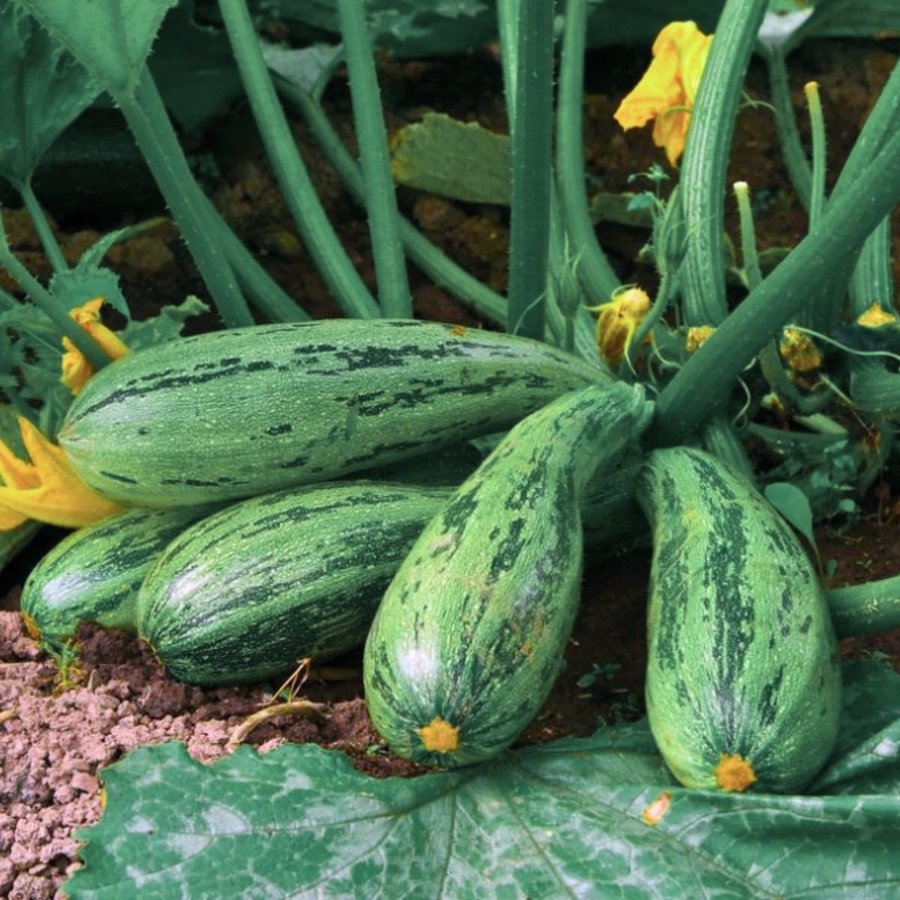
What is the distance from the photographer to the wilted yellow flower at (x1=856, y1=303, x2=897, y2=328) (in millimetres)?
2477

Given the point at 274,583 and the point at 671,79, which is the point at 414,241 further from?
the point at 274,583

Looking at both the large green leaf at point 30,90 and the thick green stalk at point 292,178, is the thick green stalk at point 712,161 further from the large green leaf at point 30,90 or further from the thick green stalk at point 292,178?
the large green leaf at point 30,90

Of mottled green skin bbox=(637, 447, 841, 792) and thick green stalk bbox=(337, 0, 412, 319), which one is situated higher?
thick green stalk bbox=(337, 0, 412, 319)

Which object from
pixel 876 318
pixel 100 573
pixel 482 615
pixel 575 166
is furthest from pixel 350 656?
pixel 575 166

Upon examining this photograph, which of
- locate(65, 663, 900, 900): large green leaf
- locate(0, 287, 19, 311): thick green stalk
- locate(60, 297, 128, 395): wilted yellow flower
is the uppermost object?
locate(0, 287, 19, 311): thick green stalk

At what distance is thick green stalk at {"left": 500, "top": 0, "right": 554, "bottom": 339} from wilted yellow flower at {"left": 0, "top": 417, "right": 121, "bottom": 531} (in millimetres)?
711

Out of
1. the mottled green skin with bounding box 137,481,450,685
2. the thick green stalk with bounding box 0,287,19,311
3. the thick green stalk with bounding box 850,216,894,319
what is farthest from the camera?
the thick green stalk with bounding box 850,216,894,319

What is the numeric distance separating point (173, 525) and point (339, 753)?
22.8 inches

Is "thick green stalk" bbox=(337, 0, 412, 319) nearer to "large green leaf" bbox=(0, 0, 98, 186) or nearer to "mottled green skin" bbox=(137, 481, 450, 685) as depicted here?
"large green leaf" bbox=(0, 0, 98, 186)

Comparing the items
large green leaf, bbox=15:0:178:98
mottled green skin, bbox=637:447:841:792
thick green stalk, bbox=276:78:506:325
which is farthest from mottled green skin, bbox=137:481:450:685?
thick green stalk, bbox=276:78:506:325

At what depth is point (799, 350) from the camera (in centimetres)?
247

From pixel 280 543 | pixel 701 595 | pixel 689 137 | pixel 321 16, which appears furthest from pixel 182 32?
pixel 701 595

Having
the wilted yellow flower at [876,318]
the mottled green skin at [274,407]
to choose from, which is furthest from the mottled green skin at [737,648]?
the wilted yellow flower at [876,318]

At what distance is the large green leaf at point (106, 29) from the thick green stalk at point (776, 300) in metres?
0.86
